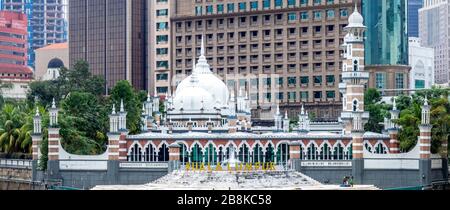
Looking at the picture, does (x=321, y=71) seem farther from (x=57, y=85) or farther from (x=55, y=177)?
(x=55, y=177)

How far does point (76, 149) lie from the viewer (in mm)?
53781

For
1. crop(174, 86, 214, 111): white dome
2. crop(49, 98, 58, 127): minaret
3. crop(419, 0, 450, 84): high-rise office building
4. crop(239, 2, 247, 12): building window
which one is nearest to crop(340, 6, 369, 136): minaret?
crop(174, 86, 214, 111): white dome

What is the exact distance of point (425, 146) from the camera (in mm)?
47719

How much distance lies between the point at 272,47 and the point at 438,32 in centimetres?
7250

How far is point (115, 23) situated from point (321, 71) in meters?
30.0

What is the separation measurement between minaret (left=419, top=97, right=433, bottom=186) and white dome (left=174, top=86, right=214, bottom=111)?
16.6 meters

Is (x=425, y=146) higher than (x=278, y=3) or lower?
lower

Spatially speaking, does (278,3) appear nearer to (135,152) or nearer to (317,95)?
(317,95)

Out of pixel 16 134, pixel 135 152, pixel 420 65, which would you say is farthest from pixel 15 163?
pixel 420 65

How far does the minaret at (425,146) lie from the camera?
47531 millimetres

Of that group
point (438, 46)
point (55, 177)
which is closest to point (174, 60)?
point (55, 177)

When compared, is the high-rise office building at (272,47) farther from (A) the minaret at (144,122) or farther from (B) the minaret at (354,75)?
(B) the minaret at (354,75)

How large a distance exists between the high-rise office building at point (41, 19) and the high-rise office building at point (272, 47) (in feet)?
251

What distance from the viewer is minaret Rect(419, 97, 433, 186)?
47531 mm
